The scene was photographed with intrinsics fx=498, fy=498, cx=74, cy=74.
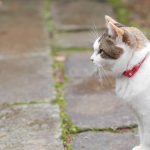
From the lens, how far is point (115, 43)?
2.99 metres

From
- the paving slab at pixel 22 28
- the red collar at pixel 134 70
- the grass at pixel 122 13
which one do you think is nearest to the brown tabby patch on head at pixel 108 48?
the red collar at pixel 134 70

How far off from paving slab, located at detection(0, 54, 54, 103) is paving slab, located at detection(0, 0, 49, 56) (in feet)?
0.82

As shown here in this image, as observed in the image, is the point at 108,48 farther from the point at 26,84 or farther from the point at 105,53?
the point at 26,84

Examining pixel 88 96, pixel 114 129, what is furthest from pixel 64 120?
pixel 88 96

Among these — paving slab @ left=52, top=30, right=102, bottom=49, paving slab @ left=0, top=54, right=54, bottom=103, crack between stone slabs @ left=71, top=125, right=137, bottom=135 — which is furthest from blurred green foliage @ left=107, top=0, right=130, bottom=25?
crack between stone slabs @ left=71, top=125, right=137, bottom=135

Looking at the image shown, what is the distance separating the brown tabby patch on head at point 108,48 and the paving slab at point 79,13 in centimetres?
269

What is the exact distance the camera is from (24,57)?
5.09 meters

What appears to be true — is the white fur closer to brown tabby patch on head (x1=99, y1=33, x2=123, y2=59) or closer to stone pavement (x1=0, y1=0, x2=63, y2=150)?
brown tabby patch on head (x1=99, y1=33, x2=123, y2=59)

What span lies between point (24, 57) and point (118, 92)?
2120mm

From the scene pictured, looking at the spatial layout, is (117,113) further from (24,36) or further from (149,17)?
(149,17)

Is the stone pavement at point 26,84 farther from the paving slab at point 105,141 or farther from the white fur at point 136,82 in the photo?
the white fur at point 136,82

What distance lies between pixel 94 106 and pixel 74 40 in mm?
1556

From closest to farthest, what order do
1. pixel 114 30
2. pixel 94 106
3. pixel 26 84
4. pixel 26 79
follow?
pixel 114 30, pixel 94 106, pixel 26 84, pixel 26 79

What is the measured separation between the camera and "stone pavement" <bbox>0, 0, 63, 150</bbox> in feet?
11.8
